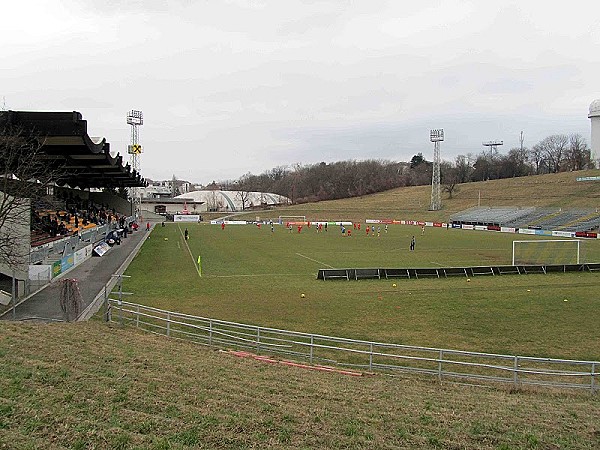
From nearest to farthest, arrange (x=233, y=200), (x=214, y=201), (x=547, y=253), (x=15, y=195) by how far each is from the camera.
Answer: (x=15, y=195) → (x=547, y=253) → (x=214, y=201) → (x=233, y=200)

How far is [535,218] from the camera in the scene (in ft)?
287

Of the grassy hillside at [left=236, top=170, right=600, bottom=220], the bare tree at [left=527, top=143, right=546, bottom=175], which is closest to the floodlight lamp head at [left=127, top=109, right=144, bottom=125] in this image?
the grassy hillside at [left=236, top=170, right=600, bottom=220]

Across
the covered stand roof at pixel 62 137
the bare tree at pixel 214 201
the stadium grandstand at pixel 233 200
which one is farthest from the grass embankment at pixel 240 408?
the bare tree at pixel 214 201

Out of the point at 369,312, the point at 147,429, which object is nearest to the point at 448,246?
the point at 369,312

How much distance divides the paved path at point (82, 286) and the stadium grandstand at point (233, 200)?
117 m

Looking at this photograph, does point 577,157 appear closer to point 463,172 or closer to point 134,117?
point 463,172

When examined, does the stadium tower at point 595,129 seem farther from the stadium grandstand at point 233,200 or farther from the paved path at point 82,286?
the paved path at point 82,286

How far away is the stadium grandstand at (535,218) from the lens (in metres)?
77.0

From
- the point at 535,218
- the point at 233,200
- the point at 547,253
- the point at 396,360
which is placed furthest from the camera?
the point at 233,200

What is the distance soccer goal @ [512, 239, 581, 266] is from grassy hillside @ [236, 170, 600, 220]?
5007 cm

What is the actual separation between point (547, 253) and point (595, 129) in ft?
362

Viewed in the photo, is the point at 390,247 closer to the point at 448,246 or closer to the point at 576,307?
the point at 448,246

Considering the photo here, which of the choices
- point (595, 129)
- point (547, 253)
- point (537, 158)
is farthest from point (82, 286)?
point (537, 158)

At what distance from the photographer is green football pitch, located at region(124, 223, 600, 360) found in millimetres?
17812
